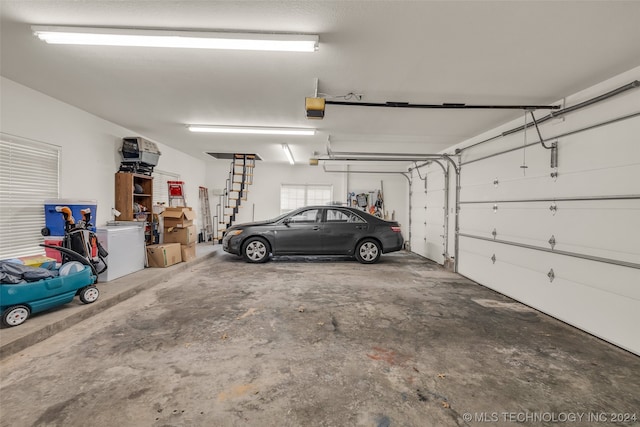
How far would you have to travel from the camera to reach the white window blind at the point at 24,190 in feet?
10.7

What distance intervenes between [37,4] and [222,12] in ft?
4.46

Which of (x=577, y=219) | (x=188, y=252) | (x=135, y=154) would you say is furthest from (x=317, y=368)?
(x=135, y=154)

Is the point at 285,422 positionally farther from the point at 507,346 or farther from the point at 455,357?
the point at 507,346

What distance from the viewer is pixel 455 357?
2.34 m

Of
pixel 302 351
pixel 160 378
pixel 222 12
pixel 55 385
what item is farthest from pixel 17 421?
pixel 222 12

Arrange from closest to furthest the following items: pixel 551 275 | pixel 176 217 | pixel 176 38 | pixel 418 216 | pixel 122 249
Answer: pixel 176 38 < pixel 551 275 < pixel 122 249 < pixel 176 217 < pixel 418 216

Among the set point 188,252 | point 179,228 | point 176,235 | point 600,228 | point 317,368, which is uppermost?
point 600,228

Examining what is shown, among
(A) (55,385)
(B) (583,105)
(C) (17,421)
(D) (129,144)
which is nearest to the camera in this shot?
(C) (17,421)

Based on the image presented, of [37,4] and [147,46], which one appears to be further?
[147,46]

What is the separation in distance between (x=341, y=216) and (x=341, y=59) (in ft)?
13.1

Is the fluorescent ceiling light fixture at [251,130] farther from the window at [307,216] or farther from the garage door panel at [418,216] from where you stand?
the garage door panel at [418,216]

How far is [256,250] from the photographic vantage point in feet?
19.9

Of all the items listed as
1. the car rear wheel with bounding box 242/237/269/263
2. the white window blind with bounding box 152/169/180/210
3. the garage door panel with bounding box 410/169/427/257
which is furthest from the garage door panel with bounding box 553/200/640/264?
the white window blind with bounding box 152/169/180/210

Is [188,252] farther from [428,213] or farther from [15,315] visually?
[428,213]
